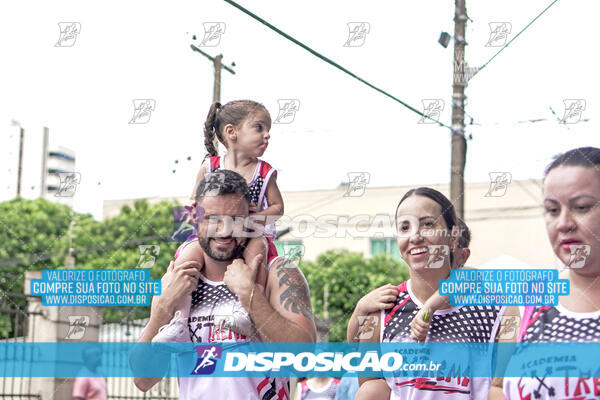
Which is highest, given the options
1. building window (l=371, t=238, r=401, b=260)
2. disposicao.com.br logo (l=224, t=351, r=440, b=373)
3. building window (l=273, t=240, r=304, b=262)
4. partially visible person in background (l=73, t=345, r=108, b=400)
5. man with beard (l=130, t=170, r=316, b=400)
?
building window (l=371, t=238, r=401, b=260)

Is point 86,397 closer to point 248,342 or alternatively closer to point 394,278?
point 248,342

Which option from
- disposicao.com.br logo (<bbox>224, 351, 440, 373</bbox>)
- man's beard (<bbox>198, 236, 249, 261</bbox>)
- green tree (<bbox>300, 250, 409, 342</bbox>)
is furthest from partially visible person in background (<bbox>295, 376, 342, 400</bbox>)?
green tree (<bbox>300, 250, 409, 342</bbox>)

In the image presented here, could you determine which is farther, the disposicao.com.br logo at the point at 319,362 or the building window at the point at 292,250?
the building window at the point at 292,250

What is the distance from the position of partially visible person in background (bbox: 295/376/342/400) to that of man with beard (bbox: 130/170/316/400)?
150 inches

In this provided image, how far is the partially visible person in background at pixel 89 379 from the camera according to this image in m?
7.17

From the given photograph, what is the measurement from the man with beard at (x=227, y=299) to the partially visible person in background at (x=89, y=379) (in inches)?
173

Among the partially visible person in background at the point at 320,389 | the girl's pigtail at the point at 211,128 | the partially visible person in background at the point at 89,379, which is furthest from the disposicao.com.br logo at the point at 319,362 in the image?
the partially visible person in background at the point at 89,379

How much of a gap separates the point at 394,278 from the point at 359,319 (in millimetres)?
15617

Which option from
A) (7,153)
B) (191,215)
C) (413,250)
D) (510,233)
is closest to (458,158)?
(413,250)

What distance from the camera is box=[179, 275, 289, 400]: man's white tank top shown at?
9.55 feet

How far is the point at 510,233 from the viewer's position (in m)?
17.6

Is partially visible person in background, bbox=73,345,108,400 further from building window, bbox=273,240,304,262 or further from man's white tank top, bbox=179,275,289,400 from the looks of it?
man's white tank top, bbox=179,275,289,400

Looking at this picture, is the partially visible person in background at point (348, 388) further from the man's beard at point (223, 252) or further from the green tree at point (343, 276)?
the green tree at point (343, 276)

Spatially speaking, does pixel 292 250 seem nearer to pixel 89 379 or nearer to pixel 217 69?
pixel 217 69
